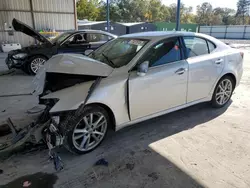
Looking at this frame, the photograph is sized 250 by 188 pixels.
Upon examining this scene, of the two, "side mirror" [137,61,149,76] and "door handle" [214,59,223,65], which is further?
"door handle" [214,59,223,65]

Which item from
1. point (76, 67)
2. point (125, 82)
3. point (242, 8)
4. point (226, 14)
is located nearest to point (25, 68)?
point (76, 67)

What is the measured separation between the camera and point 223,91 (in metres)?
4.13

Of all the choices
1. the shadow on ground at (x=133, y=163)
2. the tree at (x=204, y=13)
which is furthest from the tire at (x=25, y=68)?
the tree at (x=204, y=13)

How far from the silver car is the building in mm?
13965

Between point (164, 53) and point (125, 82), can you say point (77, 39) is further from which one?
point (125, 82)

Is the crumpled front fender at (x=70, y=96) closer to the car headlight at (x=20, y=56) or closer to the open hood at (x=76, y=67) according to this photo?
the open hood at (x=76, y=67)

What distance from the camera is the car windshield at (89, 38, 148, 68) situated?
3192mm

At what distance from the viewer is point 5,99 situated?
16.6 ft

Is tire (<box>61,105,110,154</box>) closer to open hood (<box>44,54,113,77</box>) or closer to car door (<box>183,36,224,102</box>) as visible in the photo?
open hood (<box>44,54,113,77</box>)

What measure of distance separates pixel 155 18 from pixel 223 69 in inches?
2281

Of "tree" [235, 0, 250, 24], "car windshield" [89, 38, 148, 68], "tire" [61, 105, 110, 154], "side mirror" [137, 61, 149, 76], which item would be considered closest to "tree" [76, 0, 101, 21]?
"car windshield" [89, 38, 148, 68]

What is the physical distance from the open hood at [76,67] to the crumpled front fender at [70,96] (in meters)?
0.18

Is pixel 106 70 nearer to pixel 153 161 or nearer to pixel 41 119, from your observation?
pixel 41 119

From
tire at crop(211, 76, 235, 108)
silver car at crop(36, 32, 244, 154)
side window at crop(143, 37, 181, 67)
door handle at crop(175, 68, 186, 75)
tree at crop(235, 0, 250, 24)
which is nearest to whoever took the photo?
silver car at crop(36, 32, 244, 154)
